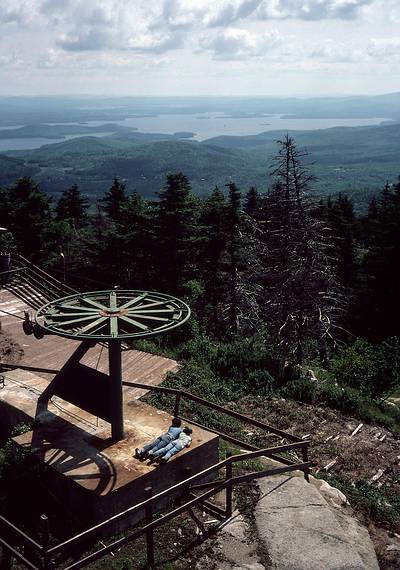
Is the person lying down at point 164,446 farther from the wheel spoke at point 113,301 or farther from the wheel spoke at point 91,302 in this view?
the wheel spoke at point 91,302

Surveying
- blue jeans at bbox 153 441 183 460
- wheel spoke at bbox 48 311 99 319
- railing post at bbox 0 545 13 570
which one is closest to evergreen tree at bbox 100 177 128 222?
wheel spoke at bbox 48 311 99 319

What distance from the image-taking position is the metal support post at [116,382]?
10.4 metres

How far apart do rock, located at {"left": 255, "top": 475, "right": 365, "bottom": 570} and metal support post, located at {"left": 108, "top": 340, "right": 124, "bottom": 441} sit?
118 inches

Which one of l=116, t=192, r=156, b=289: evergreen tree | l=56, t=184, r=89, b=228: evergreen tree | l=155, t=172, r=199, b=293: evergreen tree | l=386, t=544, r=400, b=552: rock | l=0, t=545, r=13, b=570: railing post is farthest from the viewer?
l=56, t=184, r=89, b=228: evergreen tree

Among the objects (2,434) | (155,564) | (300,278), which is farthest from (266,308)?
(155,564)

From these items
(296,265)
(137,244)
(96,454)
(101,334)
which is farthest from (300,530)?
(137,244)

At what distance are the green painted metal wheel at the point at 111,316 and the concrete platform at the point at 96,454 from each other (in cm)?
191

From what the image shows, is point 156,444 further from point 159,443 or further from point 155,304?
point 155,304

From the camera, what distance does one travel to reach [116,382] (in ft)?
34.4

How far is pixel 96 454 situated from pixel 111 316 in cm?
259

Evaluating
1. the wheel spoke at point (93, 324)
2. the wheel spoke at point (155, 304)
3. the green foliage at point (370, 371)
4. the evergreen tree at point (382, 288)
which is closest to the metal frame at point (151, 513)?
the wheel spoke at point (155, 304)

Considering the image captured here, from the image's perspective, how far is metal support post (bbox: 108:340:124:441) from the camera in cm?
1039

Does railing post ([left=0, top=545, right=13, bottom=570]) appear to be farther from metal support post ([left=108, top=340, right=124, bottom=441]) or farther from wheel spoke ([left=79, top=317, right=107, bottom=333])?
wheel spoke ([left=79, top=317, right=107, bottom=333])

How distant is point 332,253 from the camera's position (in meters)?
41.9
